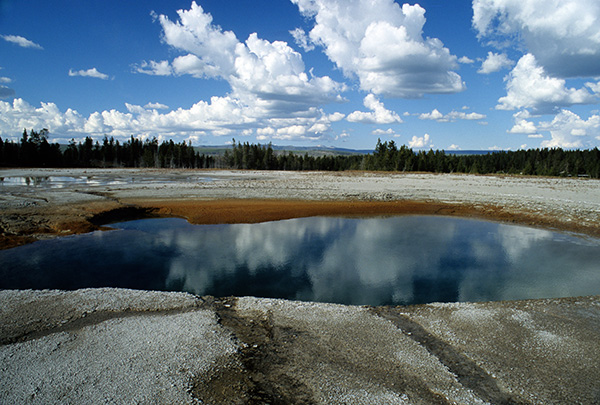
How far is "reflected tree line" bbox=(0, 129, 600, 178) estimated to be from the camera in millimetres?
87625

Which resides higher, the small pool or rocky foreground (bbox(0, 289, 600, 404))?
rocky foreground (bbox(0, 289, 600, 404))

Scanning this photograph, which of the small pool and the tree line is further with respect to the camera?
the tree line

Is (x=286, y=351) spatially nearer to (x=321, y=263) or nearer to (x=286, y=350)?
(x=286, y=350)

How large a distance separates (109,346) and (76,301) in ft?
8.59

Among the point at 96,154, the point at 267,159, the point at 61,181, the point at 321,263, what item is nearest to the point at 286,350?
the point at 321,263

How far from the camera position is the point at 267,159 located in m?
113

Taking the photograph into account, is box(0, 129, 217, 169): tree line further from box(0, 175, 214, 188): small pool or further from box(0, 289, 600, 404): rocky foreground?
box(0, 289, 600, 404): rocky foreground

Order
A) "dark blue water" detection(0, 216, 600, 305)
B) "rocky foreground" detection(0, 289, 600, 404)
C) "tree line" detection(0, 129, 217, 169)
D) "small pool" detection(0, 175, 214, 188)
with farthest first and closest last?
1. "tree line" detection(0, 129, 217, 169)
2. "small pool" detection(0, 175, 214, 188)
3. "dark blue water" detection(0, 216, 600, 305)
4. "rocky foreground" detection(0, 289, 600, 404)

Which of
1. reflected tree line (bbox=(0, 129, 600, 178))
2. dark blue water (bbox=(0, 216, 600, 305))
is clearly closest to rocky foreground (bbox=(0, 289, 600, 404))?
dark blue water (bbox=(0, 216, 600, 305))

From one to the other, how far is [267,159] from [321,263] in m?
102

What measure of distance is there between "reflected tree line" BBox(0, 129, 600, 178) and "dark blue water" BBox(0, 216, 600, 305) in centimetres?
7608

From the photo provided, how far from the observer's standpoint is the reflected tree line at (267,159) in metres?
87.6

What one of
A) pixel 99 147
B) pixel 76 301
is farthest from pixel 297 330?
pixel 99 147

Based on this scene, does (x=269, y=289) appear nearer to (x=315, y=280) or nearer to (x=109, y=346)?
(x=315, y=280)
